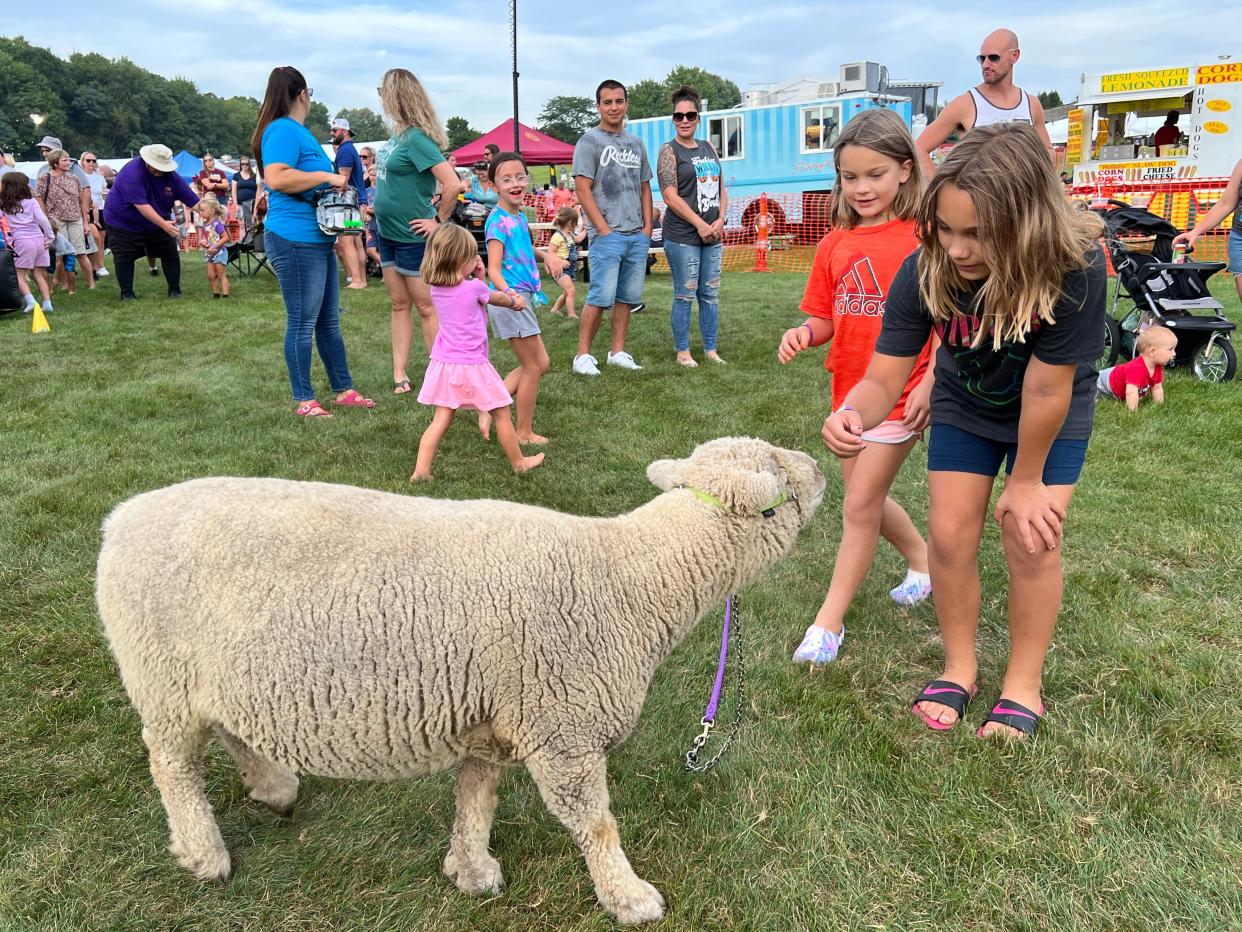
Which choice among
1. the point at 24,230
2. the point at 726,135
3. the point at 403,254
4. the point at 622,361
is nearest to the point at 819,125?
the point at 726,135

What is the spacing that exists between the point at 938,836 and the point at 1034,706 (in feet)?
2.35

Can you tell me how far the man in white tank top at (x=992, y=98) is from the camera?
5.00m

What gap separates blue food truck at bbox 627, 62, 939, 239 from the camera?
20.5m

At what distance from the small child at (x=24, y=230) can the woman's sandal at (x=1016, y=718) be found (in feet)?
38.3

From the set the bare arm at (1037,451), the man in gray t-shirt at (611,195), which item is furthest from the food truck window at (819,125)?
the bare arm at (1037,451)

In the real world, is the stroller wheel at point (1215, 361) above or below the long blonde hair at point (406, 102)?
below

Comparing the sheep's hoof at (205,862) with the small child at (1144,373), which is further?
the small child at (1144,373)

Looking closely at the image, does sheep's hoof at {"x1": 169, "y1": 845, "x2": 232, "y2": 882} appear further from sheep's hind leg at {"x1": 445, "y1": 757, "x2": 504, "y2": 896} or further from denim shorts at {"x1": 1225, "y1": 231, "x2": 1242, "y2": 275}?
denim shorts at {"x1": 1225, "y1": 231, "x2": 1242, "y2": 275}

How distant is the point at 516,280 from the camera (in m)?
5.55

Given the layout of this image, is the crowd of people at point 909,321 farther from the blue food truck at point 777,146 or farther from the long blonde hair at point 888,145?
the blue food truck at point 777,146

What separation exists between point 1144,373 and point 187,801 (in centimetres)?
671

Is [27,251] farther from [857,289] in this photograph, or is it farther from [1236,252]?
[1236,252]

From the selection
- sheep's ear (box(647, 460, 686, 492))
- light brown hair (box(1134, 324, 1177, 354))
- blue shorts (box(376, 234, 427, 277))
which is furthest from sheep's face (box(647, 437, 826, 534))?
light brown hair (box(1134, 324, 1177, 354))

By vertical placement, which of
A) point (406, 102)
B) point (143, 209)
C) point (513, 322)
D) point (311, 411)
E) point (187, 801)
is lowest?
point (187, 801)
